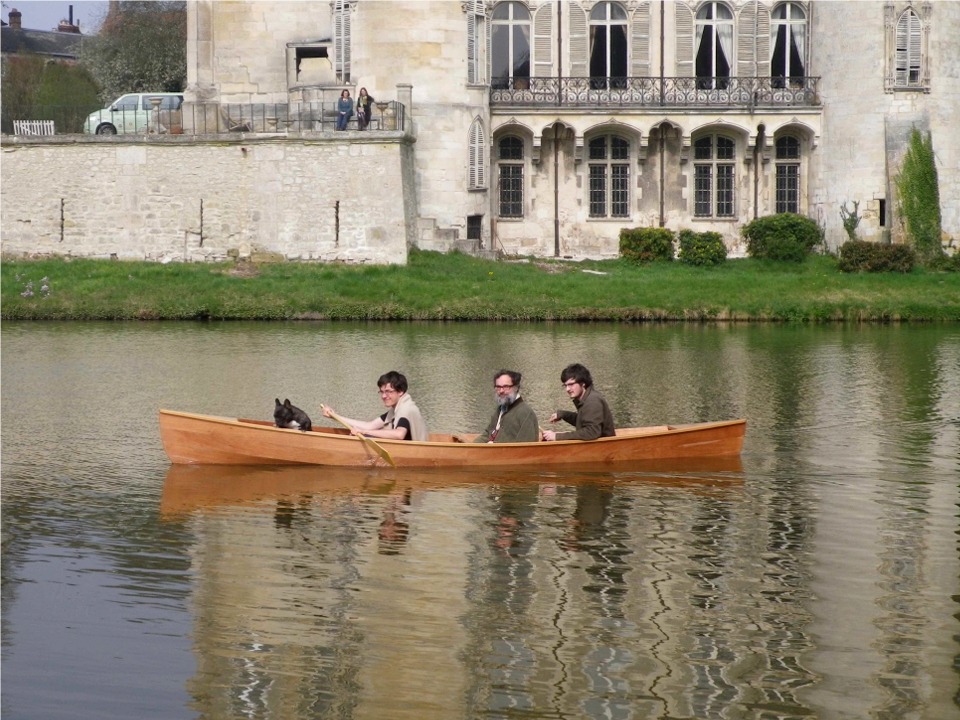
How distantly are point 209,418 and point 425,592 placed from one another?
18.3ft

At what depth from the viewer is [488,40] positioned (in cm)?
3812

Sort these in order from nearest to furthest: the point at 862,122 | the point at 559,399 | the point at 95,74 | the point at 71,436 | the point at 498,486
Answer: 1. the point at 498,486
2. the point at 71,436
3. the point at 559,399
4. the point at 862,122
5. the point at 95,74

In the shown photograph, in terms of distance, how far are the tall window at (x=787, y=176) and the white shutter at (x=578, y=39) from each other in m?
5.25

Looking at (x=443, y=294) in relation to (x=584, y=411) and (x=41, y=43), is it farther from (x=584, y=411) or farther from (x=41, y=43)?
(x=41, y=43)

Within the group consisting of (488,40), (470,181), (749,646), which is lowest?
(749,646)

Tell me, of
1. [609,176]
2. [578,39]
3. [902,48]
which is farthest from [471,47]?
[902,48]

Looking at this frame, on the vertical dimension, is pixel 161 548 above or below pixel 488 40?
below

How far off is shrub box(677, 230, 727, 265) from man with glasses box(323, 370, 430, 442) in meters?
22.2

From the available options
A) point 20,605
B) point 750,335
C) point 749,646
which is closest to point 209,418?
point 20,605

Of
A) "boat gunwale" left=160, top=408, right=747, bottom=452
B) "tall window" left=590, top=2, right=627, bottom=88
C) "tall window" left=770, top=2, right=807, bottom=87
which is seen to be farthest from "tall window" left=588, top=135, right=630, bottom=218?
"boat gunwale" left=160, top=408, right=747, bottom=452

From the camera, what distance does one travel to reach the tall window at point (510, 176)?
39.5 metres

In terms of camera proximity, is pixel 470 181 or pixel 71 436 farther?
pixel 470 181

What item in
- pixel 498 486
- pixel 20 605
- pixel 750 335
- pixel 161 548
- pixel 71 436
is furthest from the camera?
pixel 750 335

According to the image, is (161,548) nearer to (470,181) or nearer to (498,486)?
(498,486)
